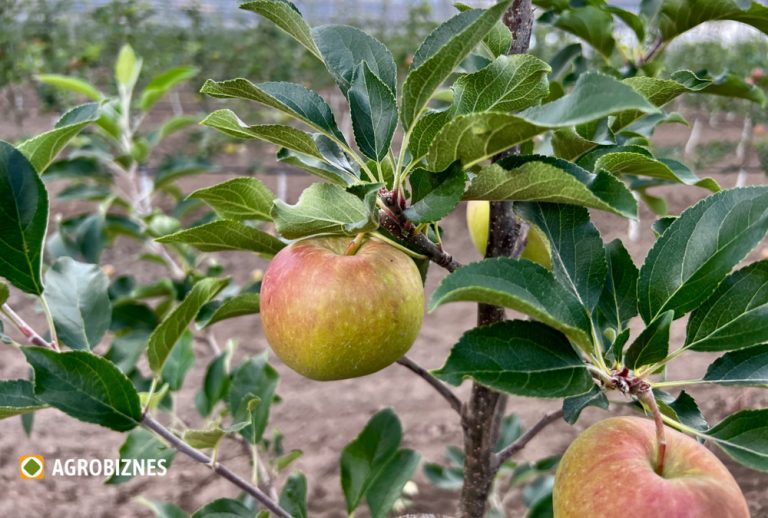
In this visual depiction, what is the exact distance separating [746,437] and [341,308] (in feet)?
1.15

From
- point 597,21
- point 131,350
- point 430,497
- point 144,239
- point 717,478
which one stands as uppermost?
point 597,21

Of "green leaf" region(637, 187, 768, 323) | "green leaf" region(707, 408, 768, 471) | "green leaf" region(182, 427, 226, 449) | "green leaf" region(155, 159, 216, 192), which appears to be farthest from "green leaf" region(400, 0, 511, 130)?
"green leaf" region(155, 159, 216, 192)

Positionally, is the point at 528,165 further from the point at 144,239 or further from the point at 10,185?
the point at 144,239

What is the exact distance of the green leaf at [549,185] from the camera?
50cm

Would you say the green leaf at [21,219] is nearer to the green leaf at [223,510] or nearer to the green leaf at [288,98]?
the green leaf at [288,98]

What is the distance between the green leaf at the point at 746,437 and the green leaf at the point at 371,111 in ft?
1.24

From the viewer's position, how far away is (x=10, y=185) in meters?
0.64

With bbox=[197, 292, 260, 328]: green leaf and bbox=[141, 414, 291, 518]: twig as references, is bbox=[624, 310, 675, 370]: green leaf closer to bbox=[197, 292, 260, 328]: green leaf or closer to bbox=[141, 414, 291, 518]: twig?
bbox=[197, 292, 260, 328]: green leaf

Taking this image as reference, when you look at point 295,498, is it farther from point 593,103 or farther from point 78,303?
point 593,103

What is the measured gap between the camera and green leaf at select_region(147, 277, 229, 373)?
79cm

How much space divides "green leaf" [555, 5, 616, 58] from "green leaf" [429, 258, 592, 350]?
2.31 feet

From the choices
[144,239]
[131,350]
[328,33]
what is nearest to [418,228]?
[328,33]

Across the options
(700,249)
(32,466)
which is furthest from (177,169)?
(700,249)

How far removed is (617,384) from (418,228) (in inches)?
8.6
